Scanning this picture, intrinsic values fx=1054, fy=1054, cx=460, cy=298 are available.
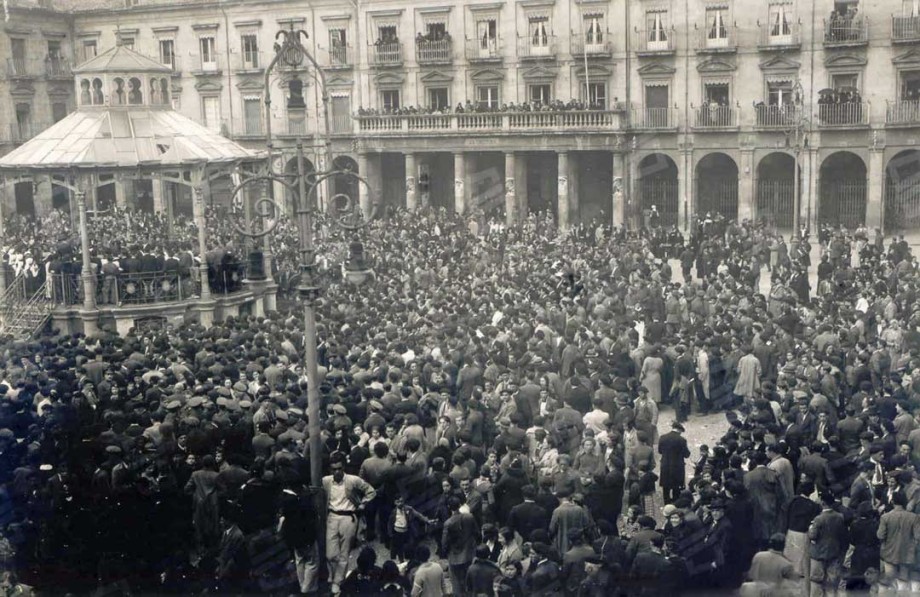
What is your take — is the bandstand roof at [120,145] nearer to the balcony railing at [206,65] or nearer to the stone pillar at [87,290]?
the stone pillar at [87,290]

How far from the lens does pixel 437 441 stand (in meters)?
14.0

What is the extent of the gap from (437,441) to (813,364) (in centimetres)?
642

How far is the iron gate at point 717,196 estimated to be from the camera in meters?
39.3

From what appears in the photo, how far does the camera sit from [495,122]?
39.5 m

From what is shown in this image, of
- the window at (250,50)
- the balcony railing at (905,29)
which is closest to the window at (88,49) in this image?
the window at (250,50)

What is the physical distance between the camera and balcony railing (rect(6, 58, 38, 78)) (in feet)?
156

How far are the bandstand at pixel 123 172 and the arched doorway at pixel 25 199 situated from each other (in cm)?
2490

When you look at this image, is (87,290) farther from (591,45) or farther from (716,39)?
(716,39)

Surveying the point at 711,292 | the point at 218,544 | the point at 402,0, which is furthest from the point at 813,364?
the point at 402,0

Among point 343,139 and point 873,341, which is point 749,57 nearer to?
point 343,139

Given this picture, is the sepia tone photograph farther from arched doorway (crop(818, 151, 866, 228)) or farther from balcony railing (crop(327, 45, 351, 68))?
balcony railing (crop(327, 45, 351, 68))

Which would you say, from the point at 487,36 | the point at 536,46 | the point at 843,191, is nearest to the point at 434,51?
the point at 487,36

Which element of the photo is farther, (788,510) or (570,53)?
(570,53)

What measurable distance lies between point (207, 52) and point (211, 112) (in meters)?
2.66
